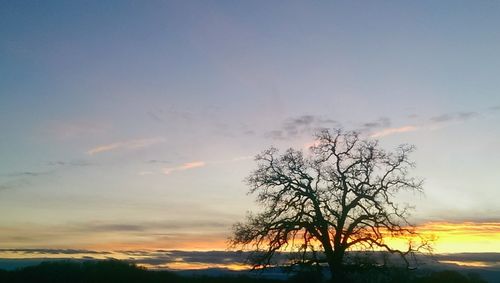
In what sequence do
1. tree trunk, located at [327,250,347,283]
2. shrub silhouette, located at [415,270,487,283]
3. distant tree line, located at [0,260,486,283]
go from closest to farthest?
distant tree line, located at [0,260,486,283] → tree trunk, located at [327,250,347,283] → shrub silhouette, located at [415,270,487,283]

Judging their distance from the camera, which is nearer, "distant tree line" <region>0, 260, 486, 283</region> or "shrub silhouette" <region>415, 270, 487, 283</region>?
"distant tree line" <region>0, 260, 486, 283</region>

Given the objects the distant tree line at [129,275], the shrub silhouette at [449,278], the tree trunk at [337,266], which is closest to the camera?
the distant tree line at [129,275]

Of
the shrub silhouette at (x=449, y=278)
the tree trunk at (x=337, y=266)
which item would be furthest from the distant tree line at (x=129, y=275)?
the shrub silhouette at (x=449, y=278)

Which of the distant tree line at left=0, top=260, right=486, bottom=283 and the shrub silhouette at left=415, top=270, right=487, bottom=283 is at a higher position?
the shrub silhouette at left=415, top=270, right=487, bottom=283

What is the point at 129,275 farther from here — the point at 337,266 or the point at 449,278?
the point at 449,278

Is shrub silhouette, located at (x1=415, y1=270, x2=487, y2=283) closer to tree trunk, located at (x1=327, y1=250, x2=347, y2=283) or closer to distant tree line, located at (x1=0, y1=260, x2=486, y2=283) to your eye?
distant tree line, located at (x1=0, y1=260, x2=486, y2=283)

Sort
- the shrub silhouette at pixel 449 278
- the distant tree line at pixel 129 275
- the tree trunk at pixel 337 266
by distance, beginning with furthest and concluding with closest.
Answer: the shrub silhouette at pixel 449 278 < the tree trunk at pixel 337 266 < the distant tree line at pixel 129 275

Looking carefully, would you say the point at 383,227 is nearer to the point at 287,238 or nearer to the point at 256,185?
the point at 287,238

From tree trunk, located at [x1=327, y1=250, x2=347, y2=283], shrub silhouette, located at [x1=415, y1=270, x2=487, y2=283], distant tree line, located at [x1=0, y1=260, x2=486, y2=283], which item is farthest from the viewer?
shrub silhouette, located at [x1=415, y1=270, x2=487, y2=283]

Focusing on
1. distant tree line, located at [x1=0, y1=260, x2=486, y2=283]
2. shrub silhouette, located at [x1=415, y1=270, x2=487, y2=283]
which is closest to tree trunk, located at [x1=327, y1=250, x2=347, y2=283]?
distant tree line, located at [x1=0, y1=260, x2=486, y2=283]

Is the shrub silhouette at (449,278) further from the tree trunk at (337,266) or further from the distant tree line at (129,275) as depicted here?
the tree trunk at (337,266)

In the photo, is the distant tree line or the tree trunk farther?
the tree trunk

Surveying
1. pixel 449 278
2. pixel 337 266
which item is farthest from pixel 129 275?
pixel 449 278

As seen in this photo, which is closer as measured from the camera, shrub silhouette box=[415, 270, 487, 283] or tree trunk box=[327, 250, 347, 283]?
tree trunk box=[327, 250, 347, 283]
